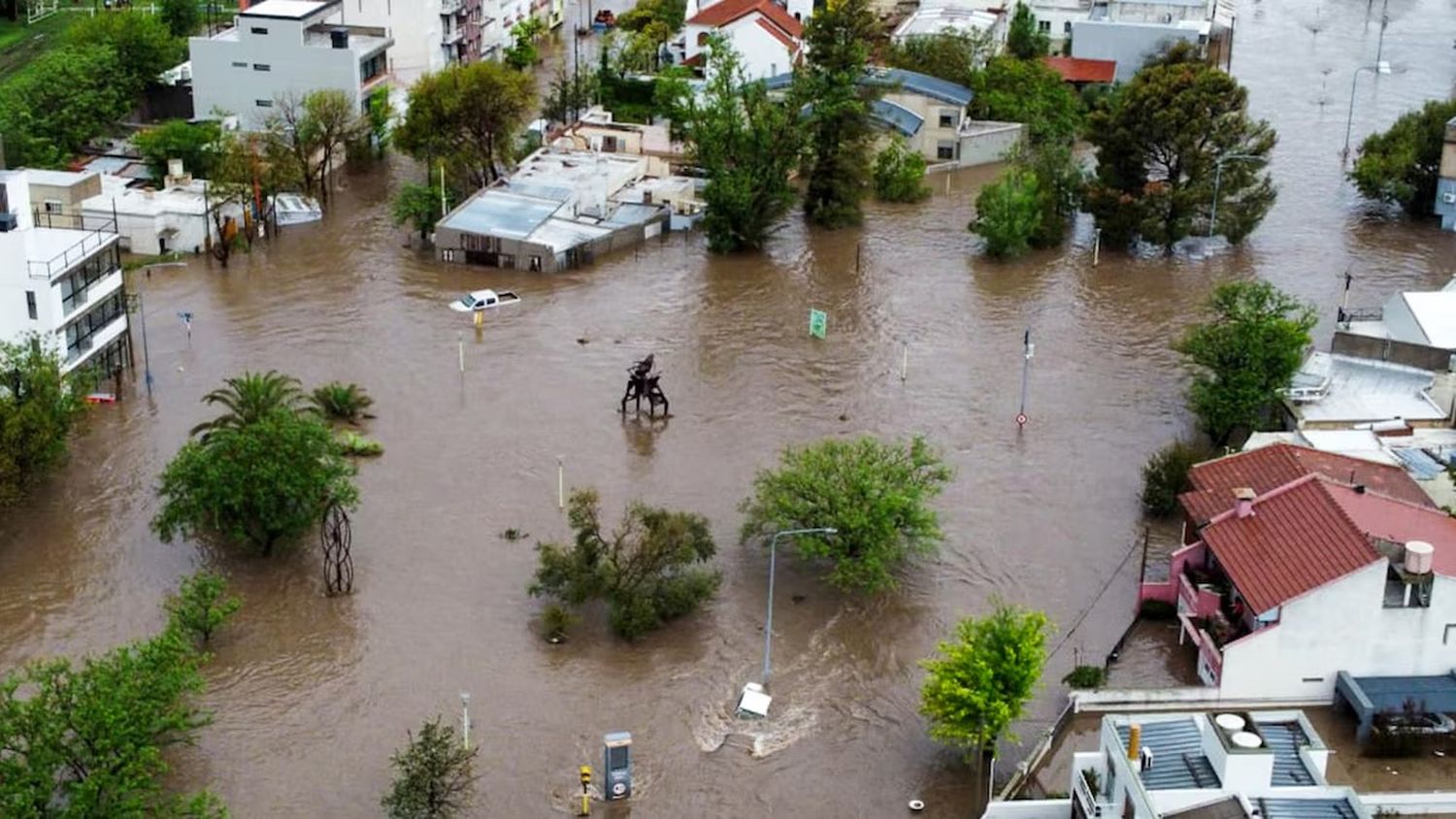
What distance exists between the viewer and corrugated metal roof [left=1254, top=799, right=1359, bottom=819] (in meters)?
25.2

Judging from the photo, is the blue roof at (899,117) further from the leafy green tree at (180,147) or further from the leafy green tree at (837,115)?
the leafy green tree at (180,147)

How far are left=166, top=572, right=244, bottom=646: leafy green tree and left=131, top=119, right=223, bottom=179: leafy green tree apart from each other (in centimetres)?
2843

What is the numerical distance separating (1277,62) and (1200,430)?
4520cm

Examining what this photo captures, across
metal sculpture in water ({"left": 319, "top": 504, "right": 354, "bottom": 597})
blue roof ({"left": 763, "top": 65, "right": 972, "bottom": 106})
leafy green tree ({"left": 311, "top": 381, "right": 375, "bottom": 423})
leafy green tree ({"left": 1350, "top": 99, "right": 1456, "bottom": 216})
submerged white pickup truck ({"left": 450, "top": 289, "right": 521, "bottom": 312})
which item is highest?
blue roof ({"left": 763, "top": 65, "right": 972, "bottom": 106})

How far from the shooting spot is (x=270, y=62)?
2534 inches

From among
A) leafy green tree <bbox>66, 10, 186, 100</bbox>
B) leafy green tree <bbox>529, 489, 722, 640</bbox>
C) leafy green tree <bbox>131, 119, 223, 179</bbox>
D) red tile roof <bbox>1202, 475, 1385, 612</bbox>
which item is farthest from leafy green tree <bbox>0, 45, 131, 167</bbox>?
red tile roof <bbox>1202, 475, 1385, 612</bbox>

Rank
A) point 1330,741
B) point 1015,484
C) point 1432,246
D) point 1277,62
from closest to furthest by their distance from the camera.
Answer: point 1330,741
point 1015,484
point 1432,246
point 1277,62

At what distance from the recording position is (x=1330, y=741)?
100 feet

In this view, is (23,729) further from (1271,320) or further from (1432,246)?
(1432,246)

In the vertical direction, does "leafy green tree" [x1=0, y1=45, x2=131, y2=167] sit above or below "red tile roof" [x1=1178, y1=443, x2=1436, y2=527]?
above

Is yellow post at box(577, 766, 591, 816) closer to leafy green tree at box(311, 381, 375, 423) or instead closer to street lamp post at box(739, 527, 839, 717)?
street lamp post at box(739, 527, 839, 717)

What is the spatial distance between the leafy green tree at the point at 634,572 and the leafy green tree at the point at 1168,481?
33.4 ft

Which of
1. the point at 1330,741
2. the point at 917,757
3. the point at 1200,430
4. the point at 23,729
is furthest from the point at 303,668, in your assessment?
the point at 1200,430

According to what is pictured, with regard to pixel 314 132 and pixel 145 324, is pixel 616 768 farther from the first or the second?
pixel 314 132
